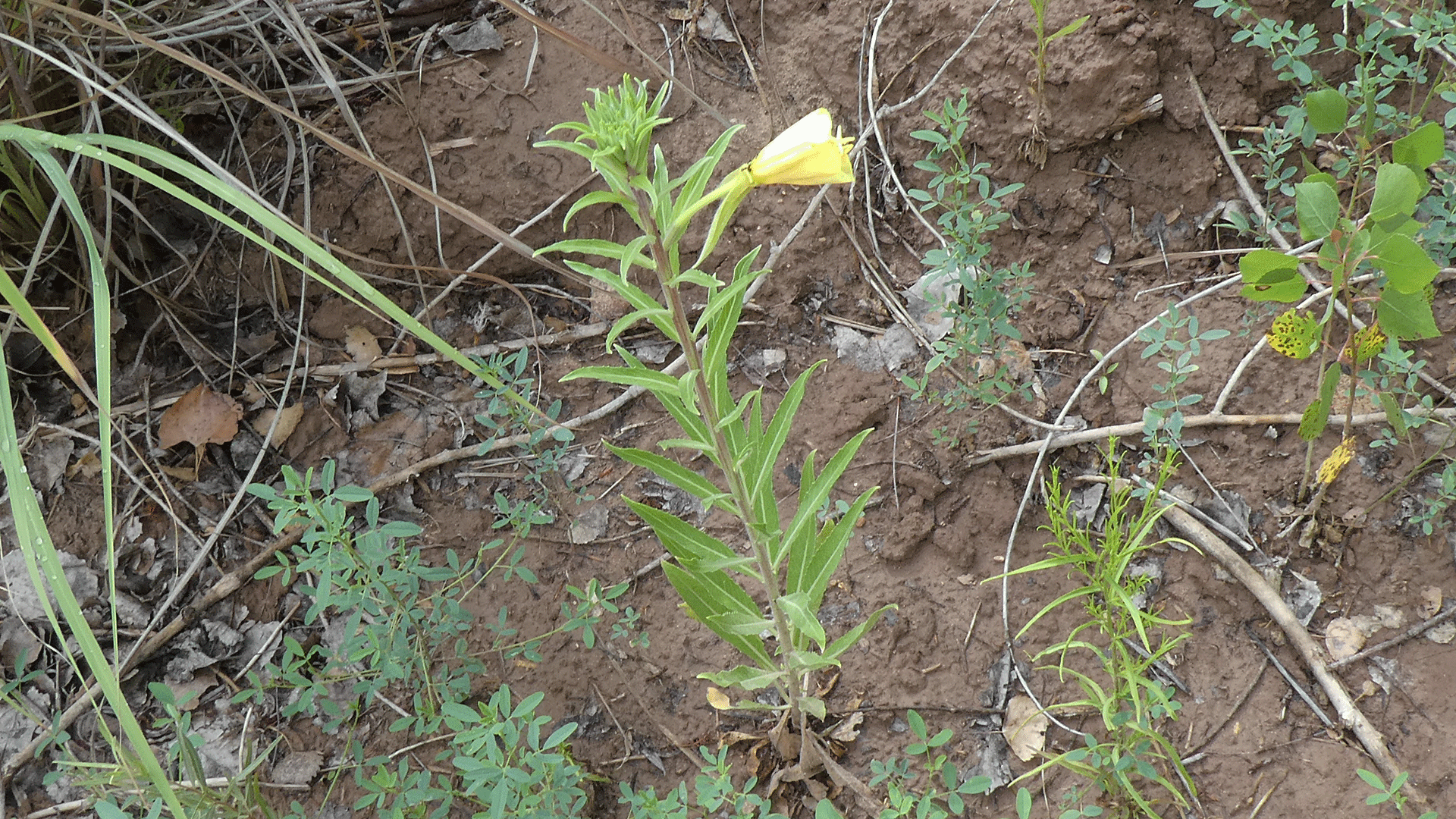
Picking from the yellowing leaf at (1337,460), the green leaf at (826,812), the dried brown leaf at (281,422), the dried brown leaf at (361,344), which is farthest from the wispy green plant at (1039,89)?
the dried brown leaf at (281,422)

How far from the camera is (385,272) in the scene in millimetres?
2500

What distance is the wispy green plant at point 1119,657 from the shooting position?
1.58 metres

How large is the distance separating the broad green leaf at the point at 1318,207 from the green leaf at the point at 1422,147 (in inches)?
6.1

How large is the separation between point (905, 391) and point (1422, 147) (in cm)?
106

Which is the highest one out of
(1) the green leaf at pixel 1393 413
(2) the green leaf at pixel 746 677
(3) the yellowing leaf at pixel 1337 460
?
(1) the green leaf at pixel 1393 413

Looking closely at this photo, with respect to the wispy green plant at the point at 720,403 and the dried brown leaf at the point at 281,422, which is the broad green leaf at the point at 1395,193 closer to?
the wispy green plant at the point at 720,403

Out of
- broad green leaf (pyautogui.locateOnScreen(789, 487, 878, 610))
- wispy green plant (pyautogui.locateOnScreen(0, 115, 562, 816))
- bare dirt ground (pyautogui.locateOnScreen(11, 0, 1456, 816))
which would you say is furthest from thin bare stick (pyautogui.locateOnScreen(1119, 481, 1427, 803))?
wispy green plant (pyautogui.locateOnScreen(0, 115, 562, 816))

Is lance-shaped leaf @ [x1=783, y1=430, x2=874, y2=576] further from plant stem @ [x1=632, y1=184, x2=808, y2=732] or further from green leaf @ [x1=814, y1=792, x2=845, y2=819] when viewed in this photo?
green leaf @ [x1=814, y1=792, x2=845, y2=819]

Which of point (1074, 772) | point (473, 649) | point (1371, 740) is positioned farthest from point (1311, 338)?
point (473, 649)

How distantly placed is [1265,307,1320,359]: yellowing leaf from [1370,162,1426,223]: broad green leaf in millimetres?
225

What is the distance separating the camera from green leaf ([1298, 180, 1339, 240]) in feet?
5.34

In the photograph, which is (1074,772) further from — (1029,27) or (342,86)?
(342,86)

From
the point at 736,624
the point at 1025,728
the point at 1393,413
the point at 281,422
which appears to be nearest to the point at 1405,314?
the point at 1393,413

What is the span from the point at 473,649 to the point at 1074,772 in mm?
1286
